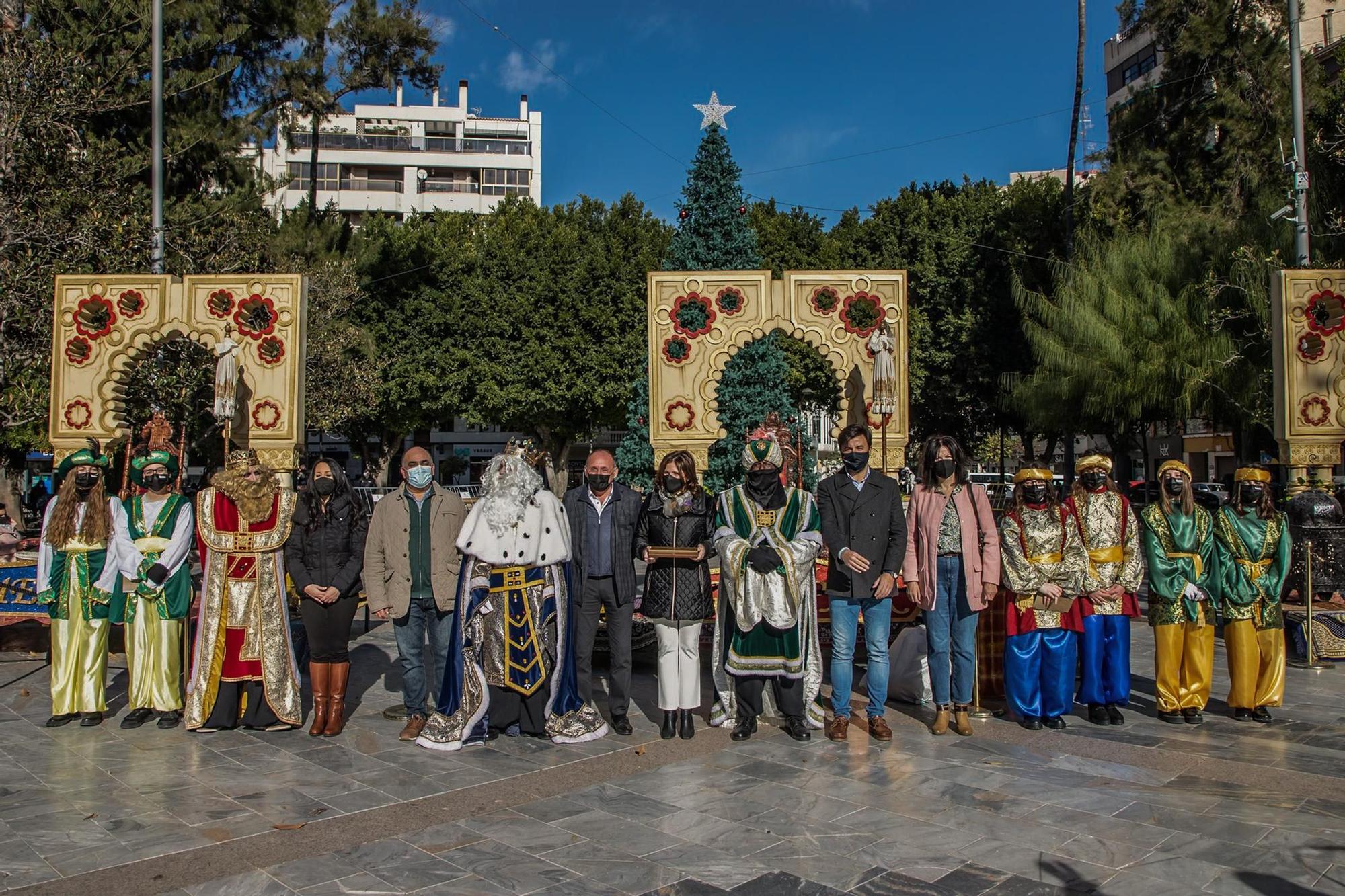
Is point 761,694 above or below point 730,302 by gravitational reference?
below

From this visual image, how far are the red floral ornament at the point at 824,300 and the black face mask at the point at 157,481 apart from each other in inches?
255

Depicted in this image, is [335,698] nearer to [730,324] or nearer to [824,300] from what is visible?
[730,324]

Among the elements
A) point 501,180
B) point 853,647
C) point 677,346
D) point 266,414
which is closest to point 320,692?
point 853,647

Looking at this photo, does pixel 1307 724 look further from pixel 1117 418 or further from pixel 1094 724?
pixel 1117 418

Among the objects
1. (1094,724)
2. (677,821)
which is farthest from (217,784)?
(1094,724)

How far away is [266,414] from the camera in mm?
10195

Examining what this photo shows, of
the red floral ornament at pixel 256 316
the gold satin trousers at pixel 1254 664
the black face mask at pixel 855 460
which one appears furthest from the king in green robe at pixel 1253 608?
the red floral ornament at pixel 256 316

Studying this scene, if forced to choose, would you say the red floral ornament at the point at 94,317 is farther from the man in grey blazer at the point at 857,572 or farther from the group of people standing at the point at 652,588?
the man in grey blazer at the point at 857,572

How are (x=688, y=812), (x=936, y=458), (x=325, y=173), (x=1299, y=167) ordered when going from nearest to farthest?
1. (x=688, y=812)
2. (x=936, y=458)
3. (x=1299, y=167)
4. (x=325, y=173)

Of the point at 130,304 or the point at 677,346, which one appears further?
the point at 677,346

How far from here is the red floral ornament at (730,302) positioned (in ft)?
34.3

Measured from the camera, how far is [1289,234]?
49.6ft

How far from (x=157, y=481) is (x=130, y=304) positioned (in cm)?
434

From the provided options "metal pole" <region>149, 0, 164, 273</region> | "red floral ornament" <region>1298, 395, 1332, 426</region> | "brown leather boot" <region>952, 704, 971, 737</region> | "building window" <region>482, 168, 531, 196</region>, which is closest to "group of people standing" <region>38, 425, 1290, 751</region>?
"brown leather boot" <region>952, 704, 971, 737</region>
